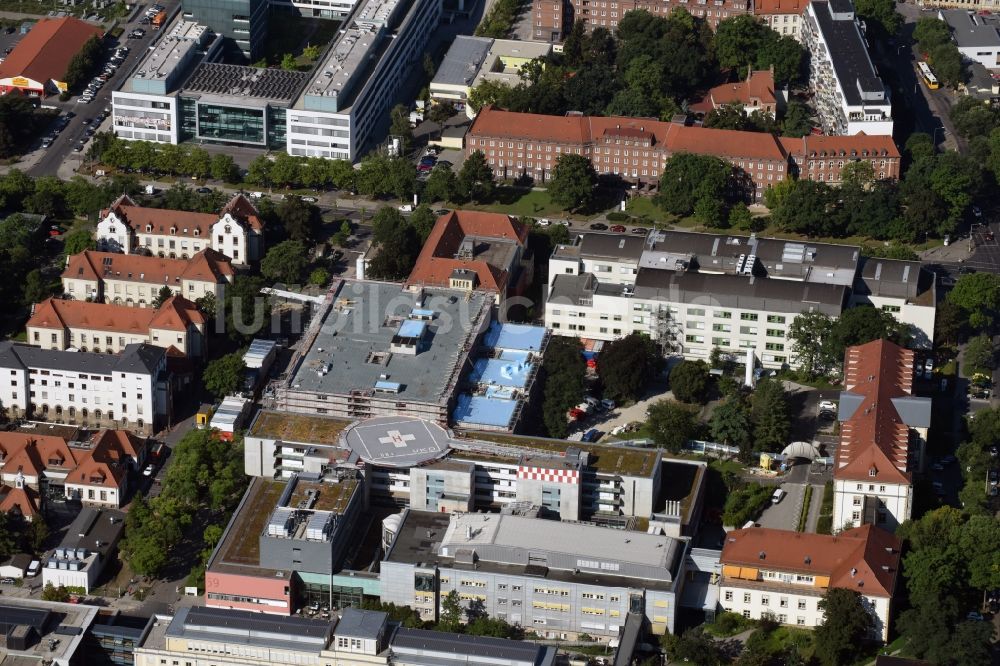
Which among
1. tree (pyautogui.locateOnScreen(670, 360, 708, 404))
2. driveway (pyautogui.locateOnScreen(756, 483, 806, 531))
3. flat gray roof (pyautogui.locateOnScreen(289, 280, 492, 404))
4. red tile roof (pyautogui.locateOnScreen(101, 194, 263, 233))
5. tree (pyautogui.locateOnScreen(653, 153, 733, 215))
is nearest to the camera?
driveway (pyautogui.locateOnScreen(756, 483, 806, 531))

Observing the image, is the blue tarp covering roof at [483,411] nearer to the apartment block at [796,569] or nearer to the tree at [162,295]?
the apartment block at [796,569]

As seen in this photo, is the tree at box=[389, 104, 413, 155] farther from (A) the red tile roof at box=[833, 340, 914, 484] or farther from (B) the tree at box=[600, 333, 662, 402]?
(A) the red tile roof at box=[833, 340, 914, 484]

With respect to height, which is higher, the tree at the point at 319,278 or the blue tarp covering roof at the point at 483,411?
the blue tarp covering roof at the point at 483,411

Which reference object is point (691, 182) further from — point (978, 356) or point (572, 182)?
point (978, 356)

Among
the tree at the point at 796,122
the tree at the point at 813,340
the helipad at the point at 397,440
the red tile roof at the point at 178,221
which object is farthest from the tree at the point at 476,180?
the helipad at the point at 397,440

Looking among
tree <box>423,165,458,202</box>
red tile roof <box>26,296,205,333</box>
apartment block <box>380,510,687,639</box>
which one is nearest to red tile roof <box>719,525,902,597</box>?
apartment block <box>380,510,687,639</box>

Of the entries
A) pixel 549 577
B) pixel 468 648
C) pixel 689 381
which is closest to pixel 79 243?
pixel 689 381
